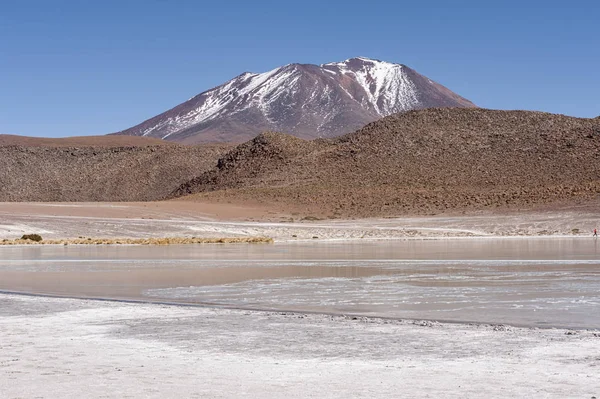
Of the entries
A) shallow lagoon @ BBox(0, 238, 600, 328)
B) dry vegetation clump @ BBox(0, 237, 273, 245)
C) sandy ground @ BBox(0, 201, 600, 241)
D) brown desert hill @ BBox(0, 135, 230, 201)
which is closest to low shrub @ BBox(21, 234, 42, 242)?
dry vegetation clump @ BBox(0, 237, 273, 245)

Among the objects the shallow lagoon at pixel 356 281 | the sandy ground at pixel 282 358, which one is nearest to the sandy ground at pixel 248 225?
the shallow lagoon at pixel 356 281

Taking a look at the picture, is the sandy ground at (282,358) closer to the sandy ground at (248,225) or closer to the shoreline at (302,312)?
the shoreline at (302,312)

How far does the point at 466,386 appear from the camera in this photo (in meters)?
7.33

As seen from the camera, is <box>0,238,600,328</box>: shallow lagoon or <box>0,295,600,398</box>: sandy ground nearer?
<box>0,295,600,398</box>: sandy ground

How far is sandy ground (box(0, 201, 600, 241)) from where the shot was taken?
43406 millimetres

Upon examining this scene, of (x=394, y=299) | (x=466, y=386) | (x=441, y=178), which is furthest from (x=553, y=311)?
(x=441, y=178)

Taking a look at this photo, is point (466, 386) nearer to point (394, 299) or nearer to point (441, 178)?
point (394, 299)

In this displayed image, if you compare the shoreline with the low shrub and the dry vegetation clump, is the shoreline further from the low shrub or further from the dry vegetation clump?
the low shrub

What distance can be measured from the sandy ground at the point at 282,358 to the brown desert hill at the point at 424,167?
53.2m

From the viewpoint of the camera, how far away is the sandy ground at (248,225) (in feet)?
142

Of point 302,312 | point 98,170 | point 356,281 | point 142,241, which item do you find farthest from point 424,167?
point 302,312

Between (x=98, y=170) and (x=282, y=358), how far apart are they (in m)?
110

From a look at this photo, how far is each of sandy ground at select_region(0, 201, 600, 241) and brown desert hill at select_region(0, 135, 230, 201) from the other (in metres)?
48.0

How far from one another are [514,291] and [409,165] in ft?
228
